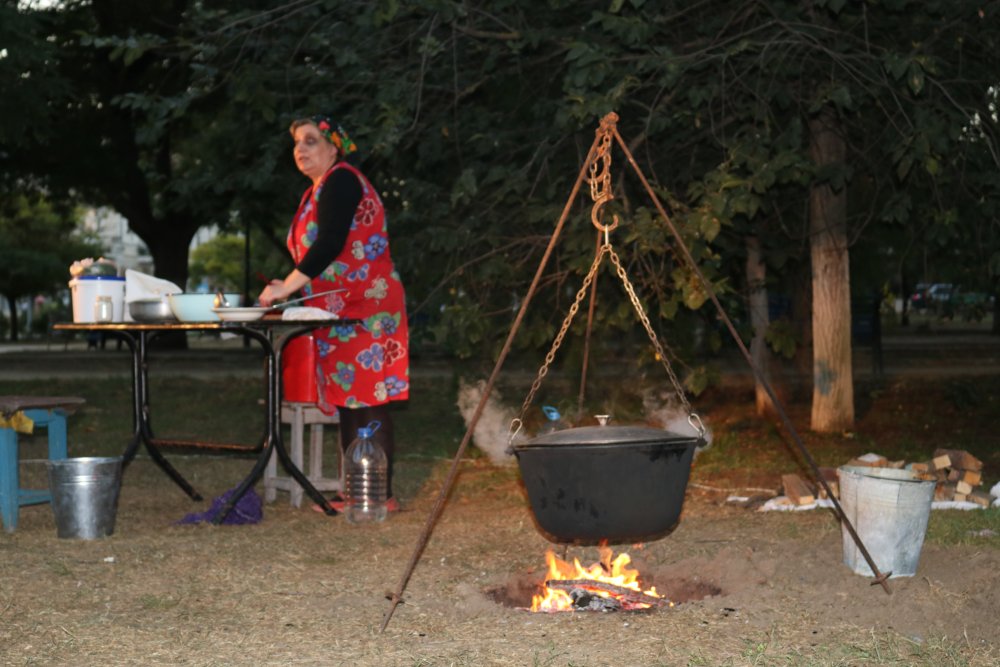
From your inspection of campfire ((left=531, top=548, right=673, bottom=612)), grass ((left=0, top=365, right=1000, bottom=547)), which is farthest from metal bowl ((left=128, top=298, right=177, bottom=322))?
campfire ((left=531, top=548, right=673, bottom=612))

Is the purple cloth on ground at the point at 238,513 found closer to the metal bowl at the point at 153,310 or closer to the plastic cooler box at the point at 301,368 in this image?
the plastic cooler box at the point at 301,368

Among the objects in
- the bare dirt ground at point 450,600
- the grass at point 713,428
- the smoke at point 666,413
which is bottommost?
the grass at point 713,428

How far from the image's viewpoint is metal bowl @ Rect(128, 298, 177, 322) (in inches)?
257

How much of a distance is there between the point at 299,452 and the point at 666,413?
2994mm

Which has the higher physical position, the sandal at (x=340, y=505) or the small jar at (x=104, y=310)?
the small jar at (x=104, y=310)

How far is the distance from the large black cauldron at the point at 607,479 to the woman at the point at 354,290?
2.42 metres

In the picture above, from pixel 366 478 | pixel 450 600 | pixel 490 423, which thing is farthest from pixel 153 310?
pixel 490 423

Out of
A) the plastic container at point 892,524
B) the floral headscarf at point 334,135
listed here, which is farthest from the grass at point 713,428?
the floral headscarf at point 334,135

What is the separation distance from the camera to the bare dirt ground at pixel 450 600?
4.12 m

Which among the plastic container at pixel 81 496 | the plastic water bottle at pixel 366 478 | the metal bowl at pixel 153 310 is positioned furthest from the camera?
the plastic water bottle at pixel 366 478

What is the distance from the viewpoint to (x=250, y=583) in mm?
5234

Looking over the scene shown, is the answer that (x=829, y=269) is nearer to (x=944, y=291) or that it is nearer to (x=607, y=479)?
(x=944, y=291)

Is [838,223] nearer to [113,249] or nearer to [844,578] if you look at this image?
[844,578]

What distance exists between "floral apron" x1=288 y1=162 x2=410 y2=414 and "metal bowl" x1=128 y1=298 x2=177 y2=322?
76 cm
